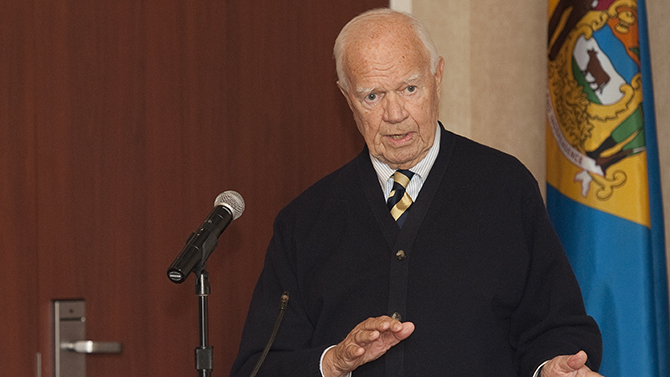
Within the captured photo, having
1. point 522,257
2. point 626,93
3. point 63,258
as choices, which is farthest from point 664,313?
point 63,258

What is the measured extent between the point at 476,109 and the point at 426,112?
971 mm

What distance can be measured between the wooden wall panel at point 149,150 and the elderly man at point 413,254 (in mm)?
325

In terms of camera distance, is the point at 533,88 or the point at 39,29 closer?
the point at 39,29

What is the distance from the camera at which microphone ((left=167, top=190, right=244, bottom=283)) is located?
140cm

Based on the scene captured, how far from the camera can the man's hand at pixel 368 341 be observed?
1.41m

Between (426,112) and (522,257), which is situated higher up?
(426,112)

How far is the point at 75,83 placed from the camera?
1.92 metres

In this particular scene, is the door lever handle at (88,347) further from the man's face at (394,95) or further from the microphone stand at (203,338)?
the man's face at (394,95)

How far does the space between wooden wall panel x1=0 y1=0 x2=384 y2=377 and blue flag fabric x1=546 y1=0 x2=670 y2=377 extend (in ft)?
2.63

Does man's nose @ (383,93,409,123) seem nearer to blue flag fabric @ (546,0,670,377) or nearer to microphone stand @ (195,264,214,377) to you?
microphone stand @ (195,264,214,377)

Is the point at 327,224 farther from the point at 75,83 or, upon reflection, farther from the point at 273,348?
the point at 75,83

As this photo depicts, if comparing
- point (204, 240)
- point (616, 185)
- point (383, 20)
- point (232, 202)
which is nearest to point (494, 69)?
point (616, 185)

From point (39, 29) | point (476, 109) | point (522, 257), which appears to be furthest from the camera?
point (476, 109)

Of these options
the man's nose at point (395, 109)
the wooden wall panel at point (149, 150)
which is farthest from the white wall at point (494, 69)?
the man's nose at point (395, 109)
